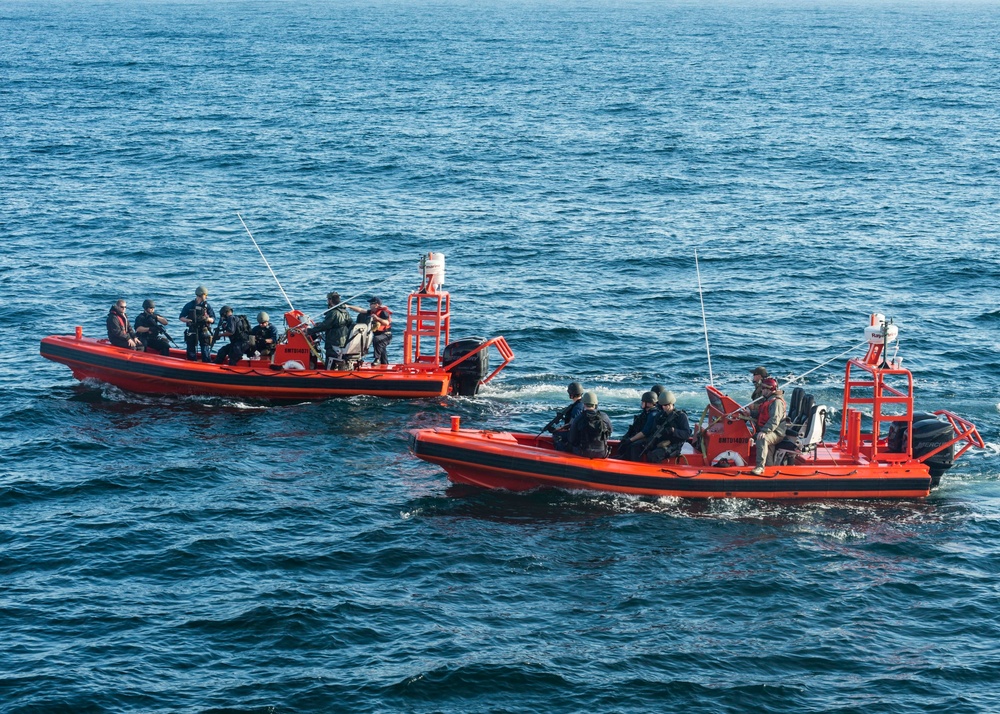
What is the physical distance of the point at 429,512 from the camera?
71.7ft

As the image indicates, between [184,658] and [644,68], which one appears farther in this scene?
[644,68]

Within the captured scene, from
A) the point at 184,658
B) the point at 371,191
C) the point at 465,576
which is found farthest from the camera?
the point at 371,191

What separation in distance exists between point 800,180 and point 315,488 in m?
32.5

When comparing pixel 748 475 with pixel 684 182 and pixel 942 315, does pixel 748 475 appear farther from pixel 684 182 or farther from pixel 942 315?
pixel 684 182

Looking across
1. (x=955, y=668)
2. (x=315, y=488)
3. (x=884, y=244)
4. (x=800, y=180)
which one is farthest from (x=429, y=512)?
(x=800, y=180)

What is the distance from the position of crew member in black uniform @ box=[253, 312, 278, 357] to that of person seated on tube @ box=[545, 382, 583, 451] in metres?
7.59

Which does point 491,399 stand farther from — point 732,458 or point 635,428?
point 732,458

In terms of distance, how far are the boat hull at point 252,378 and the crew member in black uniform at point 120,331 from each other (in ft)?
1.05

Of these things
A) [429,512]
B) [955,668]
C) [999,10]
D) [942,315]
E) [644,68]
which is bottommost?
[955,668]

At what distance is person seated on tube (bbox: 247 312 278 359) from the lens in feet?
90.6

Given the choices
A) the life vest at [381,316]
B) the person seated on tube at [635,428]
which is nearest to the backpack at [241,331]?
the life vest at [381,316]

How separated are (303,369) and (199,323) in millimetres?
2417

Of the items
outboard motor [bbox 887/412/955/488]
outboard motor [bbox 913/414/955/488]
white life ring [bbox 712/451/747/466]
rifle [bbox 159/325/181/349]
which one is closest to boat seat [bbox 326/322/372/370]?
rifle [bbox 159/325/181/349]

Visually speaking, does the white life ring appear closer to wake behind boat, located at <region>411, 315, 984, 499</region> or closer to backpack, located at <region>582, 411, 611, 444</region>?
wake behind boat, located at <region>411, 315, 984, 499</region>
